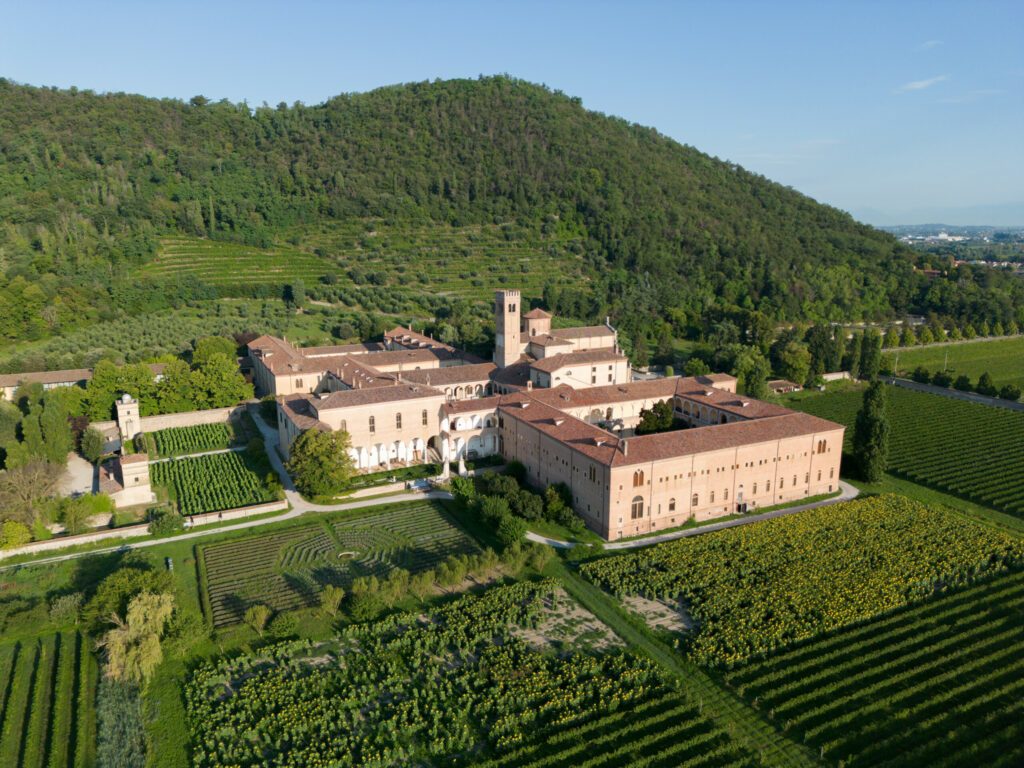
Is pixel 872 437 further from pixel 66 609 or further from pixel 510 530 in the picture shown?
pixel 66 609

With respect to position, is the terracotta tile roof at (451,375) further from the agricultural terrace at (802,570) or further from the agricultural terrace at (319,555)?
the agricultural terrace at (802,570)

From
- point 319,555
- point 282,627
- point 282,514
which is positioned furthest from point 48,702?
point 282,514

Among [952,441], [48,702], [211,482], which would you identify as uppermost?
[952,441]

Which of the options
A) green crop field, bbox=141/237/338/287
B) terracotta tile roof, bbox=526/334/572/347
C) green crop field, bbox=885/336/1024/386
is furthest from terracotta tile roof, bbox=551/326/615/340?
green crop field, bbox=141/237/338/287

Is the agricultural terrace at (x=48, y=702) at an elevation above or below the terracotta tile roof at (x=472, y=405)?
below

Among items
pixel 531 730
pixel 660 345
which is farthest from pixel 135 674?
pixel 660 345

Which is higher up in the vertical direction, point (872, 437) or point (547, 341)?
Result: point (547, 341)

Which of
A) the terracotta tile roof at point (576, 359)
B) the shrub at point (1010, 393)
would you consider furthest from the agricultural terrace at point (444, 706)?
the shrub at point (1010, 393)

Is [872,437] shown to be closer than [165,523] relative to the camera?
No
